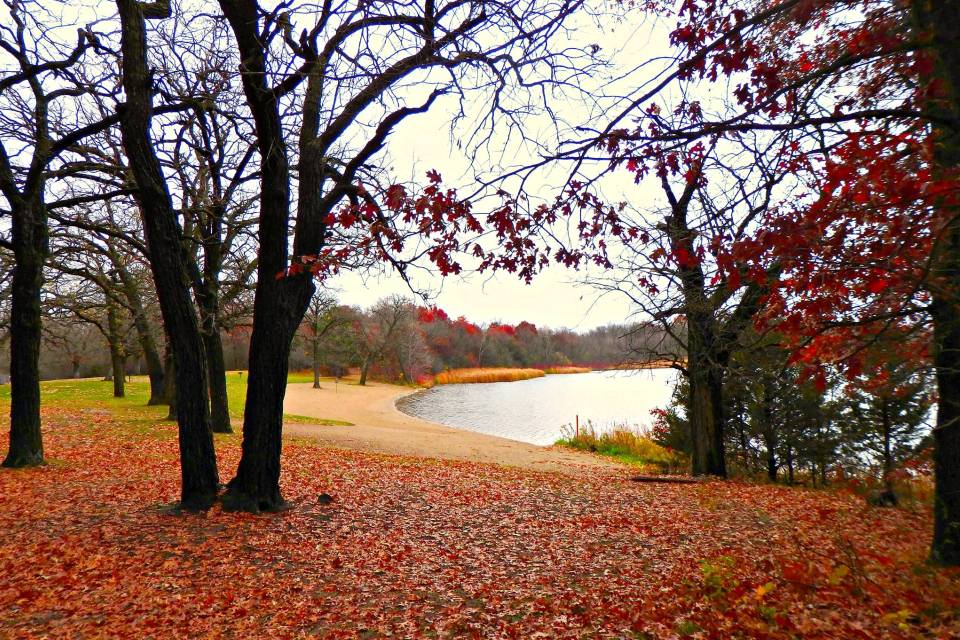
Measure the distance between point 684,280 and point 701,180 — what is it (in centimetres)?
447

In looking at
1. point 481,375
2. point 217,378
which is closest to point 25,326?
point 217,378

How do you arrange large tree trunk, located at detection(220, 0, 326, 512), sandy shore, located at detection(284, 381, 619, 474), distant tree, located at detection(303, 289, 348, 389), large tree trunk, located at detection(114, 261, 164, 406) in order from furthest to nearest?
distant tree, located at detection(303, 289, 348, 389)
large tree trunk, located at detection(114, 261, 164, 406)
sandy shore, located at detection(284, 381, 619, 474)
large tree trunk, located at detection(220, 0, 326, 512)

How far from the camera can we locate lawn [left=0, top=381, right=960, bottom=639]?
3.70 m

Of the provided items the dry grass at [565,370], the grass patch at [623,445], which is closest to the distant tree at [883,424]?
the grass patch at [623,445]

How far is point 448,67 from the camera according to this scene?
5.39 m

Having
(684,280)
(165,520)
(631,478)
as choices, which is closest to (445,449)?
(631,478)

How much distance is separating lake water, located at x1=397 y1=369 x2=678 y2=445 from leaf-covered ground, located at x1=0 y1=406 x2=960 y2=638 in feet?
35.0

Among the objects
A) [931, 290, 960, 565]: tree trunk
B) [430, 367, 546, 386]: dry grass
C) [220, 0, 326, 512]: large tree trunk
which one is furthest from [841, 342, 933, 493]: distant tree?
[430, 367, 546, 386]: dry grass

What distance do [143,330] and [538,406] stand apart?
19921mm

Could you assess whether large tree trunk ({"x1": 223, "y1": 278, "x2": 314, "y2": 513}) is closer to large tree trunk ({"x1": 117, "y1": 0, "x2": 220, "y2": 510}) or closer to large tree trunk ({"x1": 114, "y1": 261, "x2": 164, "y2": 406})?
large tree trunk ({"x1": 117, "y1": 0, "x2": 220, "y2": 510})

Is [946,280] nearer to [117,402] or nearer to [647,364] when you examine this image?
[647,364]

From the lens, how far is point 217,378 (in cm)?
1363

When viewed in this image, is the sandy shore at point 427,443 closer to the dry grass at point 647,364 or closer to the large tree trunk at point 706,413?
the large tree trunk at point 706,413

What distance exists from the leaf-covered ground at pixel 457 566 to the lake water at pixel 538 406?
35.0 feet
